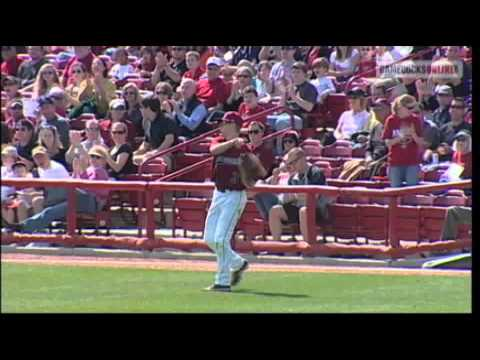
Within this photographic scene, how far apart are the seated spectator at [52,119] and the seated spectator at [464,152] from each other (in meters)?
5.03

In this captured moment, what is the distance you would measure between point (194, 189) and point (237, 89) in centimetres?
283

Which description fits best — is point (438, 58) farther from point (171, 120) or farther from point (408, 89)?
point (171, 120)

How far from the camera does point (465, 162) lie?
44.9ft

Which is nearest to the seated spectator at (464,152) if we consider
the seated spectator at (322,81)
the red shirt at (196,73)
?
the seated spectator at (322,81)

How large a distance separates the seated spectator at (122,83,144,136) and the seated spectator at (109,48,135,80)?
5.60 feet

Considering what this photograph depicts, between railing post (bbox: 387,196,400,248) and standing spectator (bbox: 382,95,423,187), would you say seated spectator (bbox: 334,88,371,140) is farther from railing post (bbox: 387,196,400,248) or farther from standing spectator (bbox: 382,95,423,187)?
railing post (bbox: 387,196,400,248)

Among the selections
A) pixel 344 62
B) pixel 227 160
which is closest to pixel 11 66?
pixel 344 62

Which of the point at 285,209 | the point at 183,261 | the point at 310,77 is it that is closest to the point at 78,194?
the point at 183,261

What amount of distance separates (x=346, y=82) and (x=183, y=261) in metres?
4.03

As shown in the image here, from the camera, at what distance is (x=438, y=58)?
51.8ft

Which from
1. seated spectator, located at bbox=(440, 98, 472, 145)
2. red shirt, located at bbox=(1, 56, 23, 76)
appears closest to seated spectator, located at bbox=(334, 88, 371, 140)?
seated spectator, located at bbox=(440, 98, 472, 145)

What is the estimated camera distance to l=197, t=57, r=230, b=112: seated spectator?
16.2 m

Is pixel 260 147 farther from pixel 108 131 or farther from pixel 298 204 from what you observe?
pixel 108 131

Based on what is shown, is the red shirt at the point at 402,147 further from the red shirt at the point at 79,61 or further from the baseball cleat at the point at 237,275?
the red shirt at the point at 79,61
